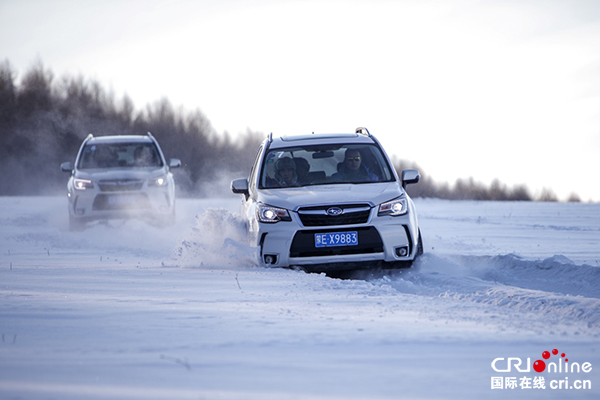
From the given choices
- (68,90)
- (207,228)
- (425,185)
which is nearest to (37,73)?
(68,90)

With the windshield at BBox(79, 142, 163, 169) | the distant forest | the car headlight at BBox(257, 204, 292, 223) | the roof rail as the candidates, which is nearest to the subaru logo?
the car headlight at BBox(257, 204, 292, 223)

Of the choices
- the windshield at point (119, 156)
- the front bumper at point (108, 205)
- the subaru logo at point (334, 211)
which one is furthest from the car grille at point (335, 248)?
the windshield at point (119, 156)

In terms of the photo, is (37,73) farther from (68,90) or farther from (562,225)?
(562,225)

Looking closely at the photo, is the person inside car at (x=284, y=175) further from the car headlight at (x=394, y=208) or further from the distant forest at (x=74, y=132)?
the distant forest at (x=74, y=132)

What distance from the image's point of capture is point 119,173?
13.2 m

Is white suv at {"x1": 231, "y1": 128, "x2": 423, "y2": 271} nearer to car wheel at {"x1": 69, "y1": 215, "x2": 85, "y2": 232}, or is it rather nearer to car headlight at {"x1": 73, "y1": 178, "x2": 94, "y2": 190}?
car headlight at {"x1": 73, "y1": 178, "x2": 94, "y2": 190}

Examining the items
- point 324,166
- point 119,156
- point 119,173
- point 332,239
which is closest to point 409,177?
point 324,166

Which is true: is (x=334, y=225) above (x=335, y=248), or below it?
above

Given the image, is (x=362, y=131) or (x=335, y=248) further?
(x=362, y=131)

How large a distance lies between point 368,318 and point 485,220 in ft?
41.7

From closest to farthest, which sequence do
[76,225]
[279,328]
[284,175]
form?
[279,328] → [284,175] → [76,225]

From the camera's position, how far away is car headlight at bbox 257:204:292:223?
701 cm

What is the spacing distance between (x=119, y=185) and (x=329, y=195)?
6985 mm

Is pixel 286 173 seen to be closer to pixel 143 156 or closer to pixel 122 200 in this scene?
pixel 122 200
